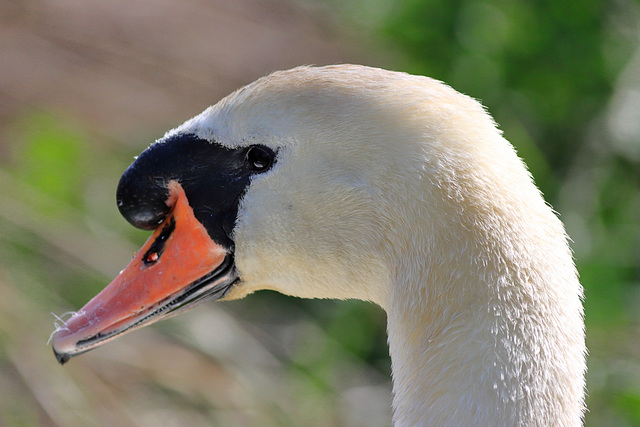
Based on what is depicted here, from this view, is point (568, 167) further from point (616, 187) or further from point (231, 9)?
point (231, 9)

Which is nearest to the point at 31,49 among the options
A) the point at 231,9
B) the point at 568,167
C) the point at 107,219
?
the point at 231,9

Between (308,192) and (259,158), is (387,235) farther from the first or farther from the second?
(259,158)

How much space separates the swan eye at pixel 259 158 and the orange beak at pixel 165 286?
0.17m

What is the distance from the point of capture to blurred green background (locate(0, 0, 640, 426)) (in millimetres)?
3205

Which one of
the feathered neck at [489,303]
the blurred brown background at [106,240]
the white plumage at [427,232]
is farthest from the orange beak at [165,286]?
the blurred brown background at [106,240]

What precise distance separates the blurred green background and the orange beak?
57.6 inches

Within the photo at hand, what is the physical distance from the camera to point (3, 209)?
140 inches

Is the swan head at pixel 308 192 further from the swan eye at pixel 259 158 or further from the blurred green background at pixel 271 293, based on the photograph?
the blurred green background at pixel 271 293

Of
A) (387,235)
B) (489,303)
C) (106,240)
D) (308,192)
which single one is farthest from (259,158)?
(106,240)

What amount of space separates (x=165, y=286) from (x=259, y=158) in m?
0.34

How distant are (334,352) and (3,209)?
5.07ft

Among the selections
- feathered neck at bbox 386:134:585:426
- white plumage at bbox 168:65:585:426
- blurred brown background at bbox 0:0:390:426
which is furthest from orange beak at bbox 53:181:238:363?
blurred brown background at bbox 0:0:390:426

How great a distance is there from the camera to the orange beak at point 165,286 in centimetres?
168

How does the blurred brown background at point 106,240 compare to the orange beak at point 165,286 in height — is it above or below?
below
